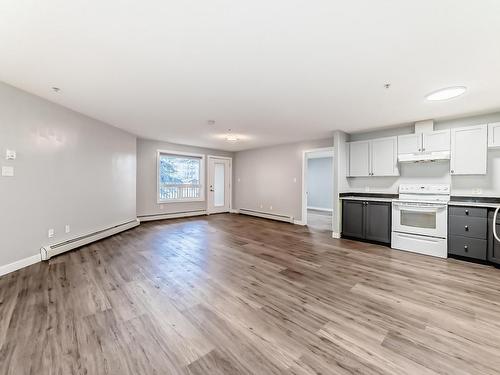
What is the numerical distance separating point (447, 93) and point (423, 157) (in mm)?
1508

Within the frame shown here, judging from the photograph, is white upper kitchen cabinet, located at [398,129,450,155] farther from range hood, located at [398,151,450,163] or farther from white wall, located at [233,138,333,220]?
white wall, located at [233,138,333,220]

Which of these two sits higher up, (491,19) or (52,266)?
(491,19)

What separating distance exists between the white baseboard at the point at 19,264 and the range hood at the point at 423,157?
6404mm

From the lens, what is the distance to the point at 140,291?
235 centimetres

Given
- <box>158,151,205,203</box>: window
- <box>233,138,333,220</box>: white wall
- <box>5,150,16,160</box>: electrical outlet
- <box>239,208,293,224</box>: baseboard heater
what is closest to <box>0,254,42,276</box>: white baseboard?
<box>5,150,16,160</box>: electrical outlet

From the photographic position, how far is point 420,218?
3.80 meters

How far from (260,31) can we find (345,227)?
13.9 feet

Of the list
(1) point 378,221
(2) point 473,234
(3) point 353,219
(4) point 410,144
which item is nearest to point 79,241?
(3) point 353,219

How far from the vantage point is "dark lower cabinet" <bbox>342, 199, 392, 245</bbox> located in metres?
4.16

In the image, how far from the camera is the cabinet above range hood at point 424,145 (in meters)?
3.79

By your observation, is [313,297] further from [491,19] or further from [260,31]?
[491,19]

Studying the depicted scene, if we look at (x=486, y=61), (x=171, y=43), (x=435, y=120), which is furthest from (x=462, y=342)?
(x=435, y=120)

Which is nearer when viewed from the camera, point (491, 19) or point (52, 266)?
point (491, 19)

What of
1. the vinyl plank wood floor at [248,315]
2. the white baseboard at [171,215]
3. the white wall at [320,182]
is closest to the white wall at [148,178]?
the white baseboard at [171,215]
